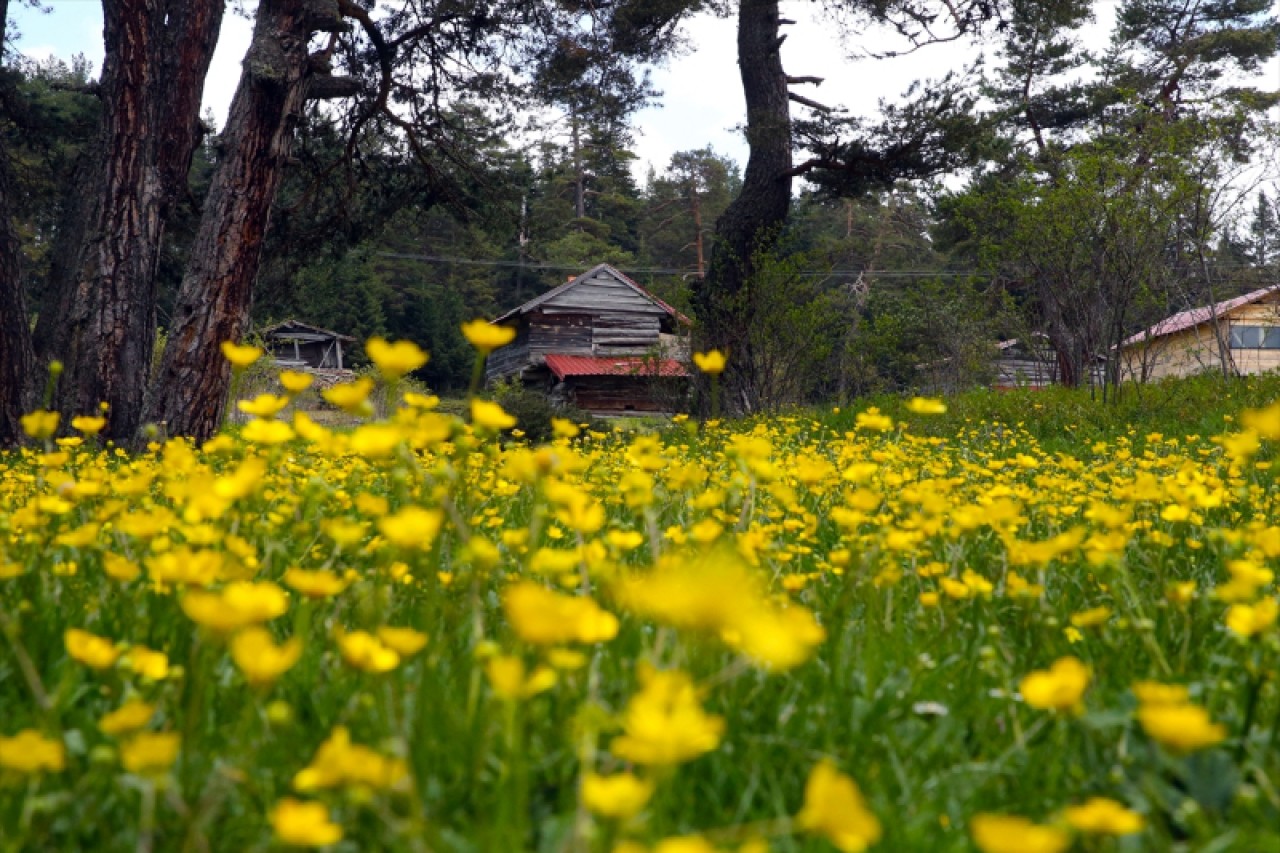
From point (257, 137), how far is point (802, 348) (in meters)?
5.45

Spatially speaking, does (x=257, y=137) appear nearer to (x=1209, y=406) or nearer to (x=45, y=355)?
(x=45, y=355)

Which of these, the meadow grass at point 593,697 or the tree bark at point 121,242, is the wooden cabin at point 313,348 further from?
the meadow grass at point 593,697

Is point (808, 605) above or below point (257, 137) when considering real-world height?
below

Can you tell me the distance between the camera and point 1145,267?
8.13 metres

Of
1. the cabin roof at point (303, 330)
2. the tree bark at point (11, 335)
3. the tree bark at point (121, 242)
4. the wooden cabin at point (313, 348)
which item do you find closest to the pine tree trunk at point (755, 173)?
the tree bark at point (121, 242)

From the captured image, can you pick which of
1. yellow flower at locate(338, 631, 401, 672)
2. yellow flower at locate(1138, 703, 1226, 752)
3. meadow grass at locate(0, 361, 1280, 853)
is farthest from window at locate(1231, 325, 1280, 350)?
yellow flower at locate(338, 631, 401, 672)

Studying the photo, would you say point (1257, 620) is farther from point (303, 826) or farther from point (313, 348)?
point (313, 348)

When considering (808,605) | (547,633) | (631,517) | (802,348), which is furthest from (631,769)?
(802,348)

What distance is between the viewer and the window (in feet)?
85.4

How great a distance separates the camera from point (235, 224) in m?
5.82

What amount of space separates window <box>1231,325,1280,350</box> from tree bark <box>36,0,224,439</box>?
2827 cm

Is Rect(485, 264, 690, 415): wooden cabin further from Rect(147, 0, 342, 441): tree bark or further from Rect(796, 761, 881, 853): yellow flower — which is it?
Rect(796, 761, 881, 853): yellow flower

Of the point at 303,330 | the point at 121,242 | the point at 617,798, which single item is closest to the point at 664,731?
the point at 617,798

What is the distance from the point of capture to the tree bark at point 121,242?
617cm
